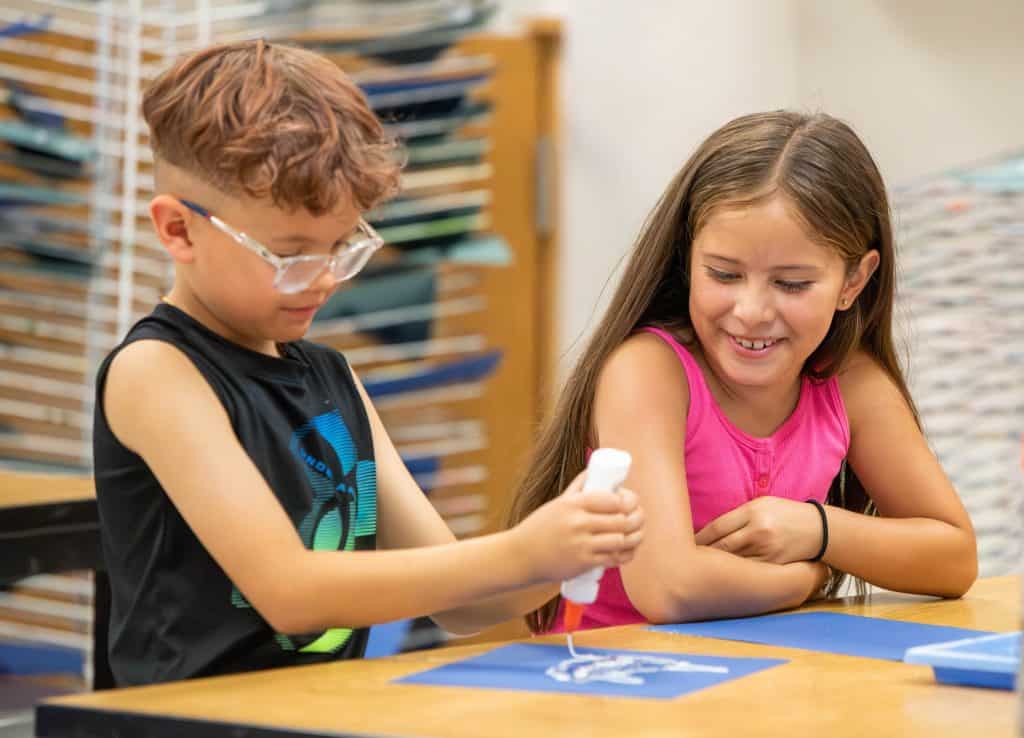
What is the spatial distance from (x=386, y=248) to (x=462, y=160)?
25cm

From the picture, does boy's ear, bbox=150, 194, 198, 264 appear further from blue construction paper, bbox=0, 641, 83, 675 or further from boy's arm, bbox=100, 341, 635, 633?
blue construction paper, bbox=0, 641, 83, 675

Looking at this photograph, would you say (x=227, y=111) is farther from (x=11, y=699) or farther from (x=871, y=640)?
(x=11, y=699)

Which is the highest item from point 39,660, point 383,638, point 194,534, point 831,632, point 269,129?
point 269,129

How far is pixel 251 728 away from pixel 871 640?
61cm

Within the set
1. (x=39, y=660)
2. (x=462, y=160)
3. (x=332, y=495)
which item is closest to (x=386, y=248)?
(x=462, y=160)

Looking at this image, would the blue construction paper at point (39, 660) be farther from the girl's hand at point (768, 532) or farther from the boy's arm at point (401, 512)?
the girl's hand at point (768, 532)

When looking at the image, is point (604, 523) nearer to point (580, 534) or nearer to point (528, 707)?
point (580, 534)

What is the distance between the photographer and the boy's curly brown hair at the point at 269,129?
4.07 ft

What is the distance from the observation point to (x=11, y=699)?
2.85 m

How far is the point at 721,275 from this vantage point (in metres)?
1.57

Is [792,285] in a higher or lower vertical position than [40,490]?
higher

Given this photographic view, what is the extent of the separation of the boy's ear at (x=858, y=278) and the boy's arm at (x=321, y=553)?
67cm

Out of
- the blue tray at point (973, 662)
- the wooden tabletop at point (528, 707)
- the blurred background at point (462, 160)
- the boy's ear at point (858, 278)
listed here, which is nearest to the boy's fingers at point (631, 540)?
the wooden tabletop at point (528, 707)

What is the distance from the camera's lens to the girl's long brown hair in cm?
159
